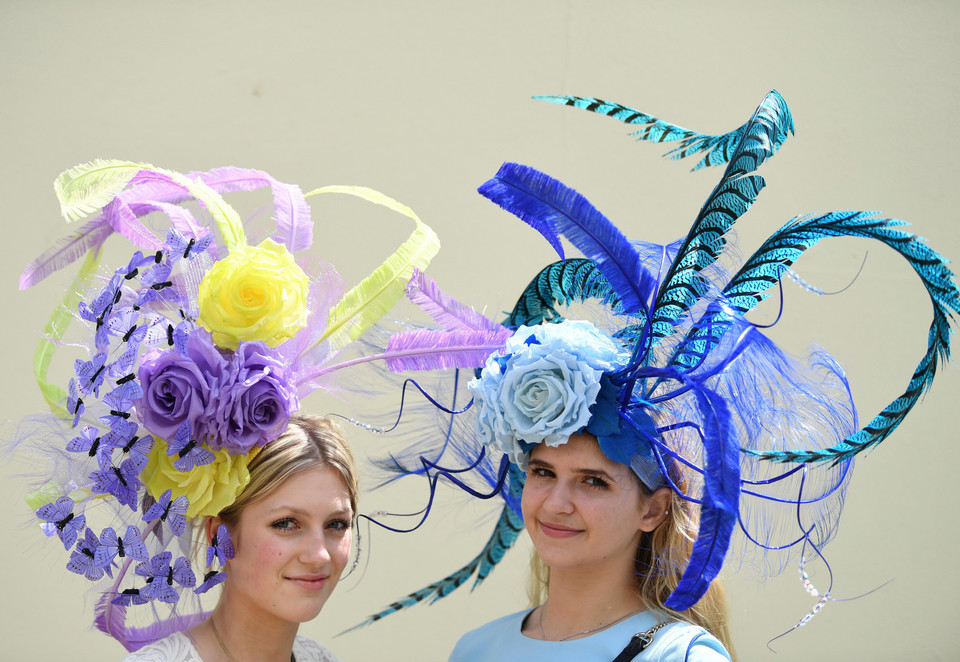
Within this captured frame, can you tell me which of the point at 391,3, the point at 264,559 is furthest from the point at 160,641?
the point at 391,3

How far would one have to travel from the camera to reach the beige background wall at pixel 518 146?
13.6 ft

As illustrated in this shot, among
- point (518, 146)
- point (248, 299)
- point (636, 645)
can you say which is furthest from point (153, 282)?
point (518, 146)

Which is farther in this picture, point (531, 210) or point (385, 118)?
point (385, 118)

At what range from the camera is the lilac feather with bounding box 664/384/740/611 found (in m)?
1.78

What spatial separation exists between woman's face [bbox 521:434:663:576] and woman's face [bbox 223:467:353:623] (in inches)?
18.8

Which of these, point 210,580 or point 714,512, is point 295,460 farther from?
point 714,512

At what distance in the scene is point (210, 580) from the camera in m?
2.10

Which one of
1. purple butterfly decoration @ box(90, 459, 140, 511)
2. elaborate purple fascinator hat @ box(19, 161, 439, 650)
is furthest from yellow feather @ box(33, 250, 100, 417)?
purple butterfly decoration @ box(90, 459, 140, 511)

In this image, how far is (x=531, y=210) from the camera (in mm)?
2145

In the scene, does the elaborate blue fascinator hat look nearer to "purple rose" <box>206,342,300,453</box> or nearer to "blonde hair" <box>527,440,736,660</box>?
"blonde hair" <box>527,440,736,660</box>

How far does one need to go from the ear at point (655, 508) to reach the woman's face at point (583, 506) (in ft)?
0.03

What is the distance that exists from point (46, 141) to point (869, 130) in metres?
3.62

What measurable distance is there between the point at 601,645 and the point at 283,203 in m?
1.28

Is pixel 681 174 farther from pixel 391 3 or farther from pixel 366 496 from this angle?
pixel 366 496
